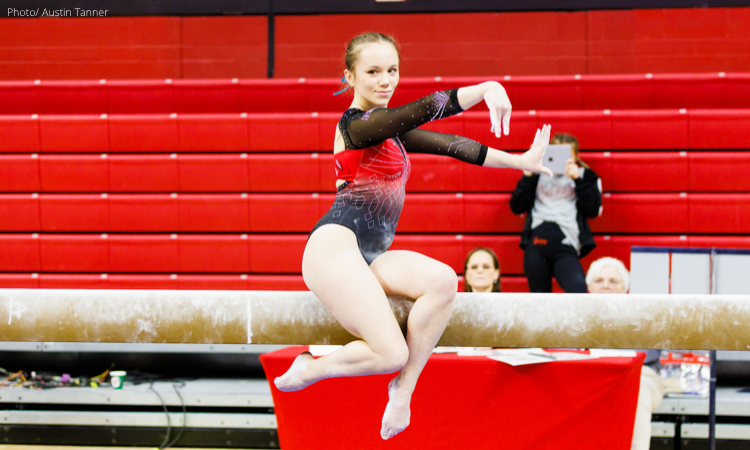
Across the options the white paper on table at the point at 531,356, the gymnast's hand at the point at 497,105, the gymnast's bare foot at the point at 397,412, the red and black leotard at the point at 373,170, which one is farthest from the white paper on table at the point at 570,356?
the gymnast's hand at the point at 497,105

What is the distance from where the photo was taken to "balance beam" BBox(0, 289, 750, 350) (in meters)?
1.73

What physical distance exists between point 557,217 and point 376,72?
2.59 meters

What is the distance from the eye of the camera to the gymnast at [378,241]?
1513mm

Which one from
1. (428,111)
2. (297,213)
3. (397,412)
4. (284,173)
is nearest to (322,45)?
(284,173)

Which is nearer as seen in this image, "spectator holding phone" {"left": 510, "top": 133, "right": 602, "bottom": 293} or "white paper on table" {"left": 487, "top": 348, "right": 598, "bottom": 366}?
"white paper on table" {"left": 487, "top": 348, "right": 598, "bottom": 366}

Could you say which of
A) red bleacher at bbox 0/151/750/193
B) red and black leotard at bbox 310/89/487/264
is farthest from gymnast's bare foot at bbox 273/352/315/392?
red bleacher at bbox 0/151/750/193

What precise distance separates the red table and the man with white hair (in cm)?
→ 11

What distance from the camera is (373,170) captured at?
164 cm

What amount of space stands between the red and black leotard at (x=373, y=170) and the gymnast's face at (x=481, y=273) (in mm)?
1541

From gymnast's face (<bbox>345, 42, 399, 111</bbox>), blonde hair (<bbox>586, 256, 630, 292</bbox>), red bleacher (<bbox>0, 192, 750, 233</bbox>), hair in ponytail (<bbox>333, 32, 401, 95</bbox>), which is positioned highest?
hair in ponytail (<bbox>333, 32, 401, 95</bbox>)

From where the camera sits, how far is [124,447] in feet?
11.2

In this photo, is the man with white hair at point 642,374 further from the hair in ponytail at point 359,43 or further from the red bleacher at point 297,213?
the hair in ponytail at point 359,43

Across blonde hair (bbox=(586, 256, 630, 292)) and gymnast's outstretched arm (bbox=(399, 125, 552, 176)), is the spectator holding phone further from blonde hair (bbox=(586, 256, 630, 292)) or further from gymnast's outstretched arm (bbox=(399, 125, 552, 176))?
gymnast's outstretched arm (bbox=(399, 125, 552, 176))

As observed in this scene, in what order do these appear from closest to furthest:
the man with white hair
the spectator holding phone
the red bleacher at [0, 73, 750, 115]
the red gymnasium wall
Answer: the man with white hair < the spectator holding phone < the red bleacher at [0, 73, 750, 115] < the red gymnasium wall
